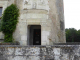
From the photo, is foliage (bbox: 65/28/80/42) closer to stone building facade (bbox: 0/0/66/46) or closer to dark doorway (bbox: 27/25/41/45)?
dark doorway (bbox: 27/25/41/45)

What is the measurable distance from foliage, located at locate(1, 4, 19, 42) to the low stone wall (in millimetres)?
3907

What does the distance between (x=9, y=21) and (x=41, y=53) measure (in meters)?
4.94

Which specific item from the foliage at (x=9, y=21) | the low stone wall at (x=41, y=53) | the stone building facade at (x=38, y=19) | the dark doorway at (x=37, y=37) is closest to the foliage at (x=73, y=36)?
the dark doorway at (x=37, y=37)

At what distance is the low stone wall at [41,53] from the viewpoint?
3166mm

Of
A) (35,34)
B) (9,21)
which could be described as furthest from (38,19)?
(35,34)

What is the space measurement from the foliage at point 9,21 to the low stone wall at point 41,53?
3907mm

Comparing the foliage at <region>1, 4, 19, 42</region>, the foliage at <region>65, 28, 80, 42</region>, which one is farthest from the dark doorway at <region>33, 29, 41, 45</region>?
the foliage at <region>65, 28, 80, 42</region>

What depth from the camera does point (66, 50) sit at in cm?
319

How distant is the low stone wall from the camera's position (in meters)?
3.17

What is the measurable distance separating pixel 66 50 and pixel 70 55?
206 millimetres

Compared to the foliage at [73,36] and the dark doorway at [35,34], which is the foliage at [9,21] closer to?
the dark doorway at [35,34]

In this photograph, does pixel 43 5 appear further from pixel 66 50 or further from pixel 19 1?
pixel 66 50

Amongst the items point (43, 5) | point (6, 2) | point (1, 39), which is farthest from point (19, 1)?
point (1, 39)

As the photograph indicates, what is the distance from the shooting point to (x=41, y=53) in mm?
3199
